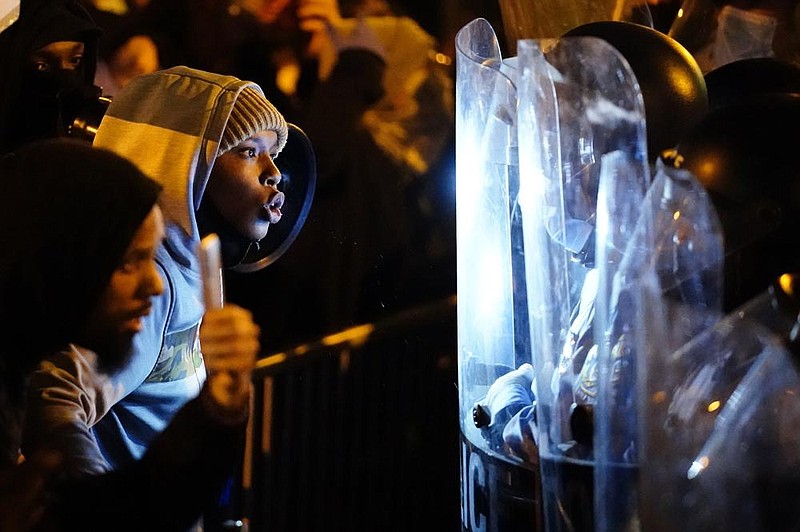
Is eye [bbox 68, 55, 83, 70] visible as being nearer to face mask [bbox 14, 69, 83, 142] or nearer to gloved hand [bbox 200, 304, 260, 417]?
face mask [bbox 14, 69, 83, 142]

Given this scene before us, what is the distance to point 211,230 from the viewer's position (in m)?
0.91

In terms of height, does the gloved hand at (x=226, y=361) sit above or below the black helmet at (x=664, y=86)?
below

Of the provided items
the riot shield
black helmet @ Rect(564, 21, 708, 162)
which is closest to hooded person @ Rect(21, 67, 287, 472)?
the riot shield

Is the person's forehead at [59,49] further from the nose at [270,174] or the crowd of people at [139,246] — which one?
the nose at [270,174]

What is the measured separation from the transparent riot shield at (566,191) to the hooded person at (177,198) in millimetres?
317

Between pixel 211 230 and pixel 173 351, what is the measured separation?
13 cm

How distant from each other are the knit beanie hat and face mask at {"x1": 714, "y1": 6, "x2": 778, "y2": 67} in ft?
3.03

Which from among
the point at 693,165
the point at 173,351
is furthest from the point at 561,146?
the point at 173,351

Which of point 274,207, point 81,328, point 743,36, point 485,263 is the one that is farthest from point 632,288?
point 743,36

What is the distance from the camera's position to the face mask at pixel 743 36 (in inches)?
60.2

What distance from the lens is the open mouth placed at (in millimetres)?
990

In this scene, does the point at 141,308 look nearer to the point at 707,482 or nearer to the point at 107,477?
the point at 107,477

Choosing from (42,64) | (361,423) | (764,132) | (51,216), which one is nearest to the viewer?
(51,216)

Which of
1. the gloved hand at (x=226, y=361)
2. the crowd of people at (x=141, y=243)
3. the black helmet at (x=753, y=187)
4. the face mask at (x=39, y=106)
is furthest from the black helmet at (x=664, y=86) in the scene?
the face mask at (x=39, y=106)
